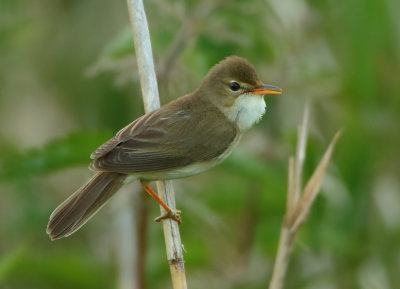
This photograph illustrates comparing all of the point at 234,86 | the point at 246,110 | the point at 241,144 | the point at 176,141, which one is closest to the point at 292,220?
the point at 176,141

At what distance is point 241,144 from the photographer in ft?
16.6

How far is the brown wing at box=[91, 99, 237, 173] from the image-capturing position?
3.75 metres

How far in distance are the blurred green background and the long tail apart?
165mm

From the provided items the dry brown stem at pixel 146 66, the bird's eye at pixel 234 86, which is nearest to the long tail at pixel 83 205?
the dry brown stem at pixel 146 66

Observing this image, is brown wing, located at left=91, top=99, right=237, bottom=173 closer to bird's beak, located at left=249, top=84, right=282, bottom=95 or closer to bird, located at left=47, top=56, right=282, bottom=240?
bird, located at left=47, top=56, right=282, bottom=240

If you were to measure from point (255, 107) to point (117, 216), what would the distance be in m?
1.23

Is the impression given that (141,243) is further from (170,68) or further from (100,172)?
(170,68)

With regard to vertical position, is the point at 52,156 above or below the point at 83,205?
above

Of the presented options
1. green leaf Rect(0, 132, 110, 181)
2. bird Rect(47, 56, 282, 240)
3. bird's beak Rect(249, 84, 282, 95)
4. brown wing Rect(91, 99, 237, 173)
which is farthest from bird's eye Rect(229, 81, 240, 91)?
green leaf Rect(0, 132, 110, 181)

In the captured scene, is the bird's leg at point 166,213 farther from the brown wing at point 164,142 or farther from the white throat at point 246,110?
the white throat at point 246,110

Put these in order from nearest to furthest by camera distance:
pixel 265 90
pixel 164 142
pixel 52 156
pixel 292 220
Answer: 1. pixel 292 220
2. pixel 52 156
3. pixel 164 142
4. pixel 265 90

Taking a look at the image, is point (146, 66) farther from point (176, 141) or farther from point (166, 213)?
point (166, 213)

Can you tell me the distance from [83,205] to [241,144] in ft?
5.53

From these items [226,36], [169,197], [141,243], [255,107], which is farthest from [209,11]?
[141,243]
